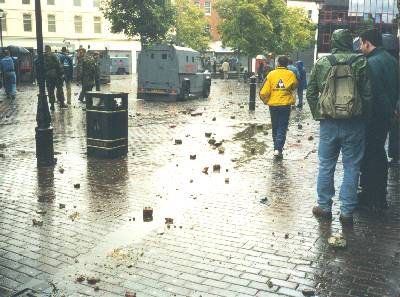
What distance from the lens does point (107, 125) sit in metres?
8.95

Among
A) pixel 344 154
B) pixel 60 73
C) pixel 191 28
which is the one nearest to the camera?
pixel 344 154

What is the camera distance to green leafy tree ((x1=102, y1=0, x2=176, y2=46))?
36062 mm

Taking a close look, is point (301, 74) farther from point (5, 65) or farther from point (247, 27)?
point (247, 27)

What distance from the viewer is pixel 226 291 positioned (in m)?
3.89

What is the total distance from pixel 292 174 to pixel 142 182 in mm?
2566

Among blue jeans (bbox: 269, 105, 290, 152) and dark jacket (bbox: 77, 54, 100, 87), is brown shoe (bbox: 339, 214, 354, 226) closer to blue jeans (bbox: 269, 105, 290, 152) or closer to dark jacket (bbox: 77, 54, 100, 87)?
blue jeans (bbox: 269, 105, 290, 152)

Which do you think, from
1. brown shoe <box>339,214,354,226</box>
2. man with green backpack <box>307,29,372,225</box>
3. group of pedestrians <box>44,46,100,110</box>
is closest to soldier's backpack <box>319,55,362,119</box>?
man with green backpack <box>307,29,372,225</box>

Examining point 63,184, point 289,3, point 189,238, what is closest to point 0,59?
point 63,184

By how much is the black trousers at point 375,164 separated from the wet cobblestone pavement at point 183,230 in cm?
29

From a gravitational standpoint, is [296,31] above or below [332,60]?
above

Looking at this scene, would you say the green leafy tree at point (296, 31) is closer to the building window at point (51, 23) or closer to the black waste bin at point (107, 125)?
the building window at point (51, 23)

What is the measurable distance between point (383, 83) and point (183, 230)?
295 cm

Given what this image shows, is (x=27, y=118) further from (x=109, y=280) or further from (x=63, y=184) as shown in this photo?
(x=109, y=280)

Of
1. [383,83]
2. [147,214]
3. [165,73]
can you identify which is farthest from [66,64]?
[383,83]
